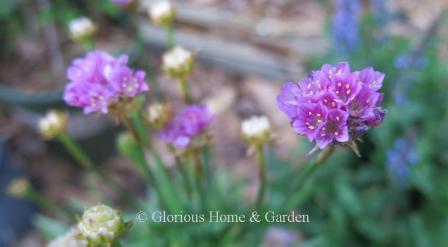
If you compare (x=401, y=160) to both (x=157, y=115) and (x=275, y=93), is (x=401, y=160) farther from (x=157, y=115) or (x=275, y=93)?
(x=275, y=93)

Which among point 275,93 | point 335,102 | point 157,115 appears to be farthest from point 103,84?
point 275,93

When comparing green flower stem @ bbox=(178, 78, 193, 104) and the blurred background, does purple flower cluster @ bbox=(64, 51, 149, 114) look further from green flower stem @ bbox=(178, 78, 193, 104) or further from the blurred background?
the blurred background

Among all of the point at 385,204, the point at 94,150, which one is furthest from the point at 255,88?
the point at 385,204

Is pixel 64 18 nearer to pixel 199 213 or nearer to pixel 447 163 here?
pixel 199 213

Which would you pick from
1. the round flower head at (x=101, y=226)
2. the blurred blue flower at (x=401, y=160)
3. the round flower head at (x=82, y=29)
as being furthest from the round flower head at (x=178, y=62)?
the blurred blue flower at (x=401, y=160)

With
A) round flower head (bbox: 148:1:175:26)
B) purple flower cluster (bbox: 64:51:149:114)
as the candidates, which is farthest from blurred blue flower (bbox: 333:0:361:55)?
purple flower cluster (bbox: 64:51:149:114)

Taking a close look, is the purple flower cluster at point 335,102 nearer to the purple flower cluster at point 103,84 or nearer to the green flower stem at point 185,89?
the purple flower cluster at point 103,84

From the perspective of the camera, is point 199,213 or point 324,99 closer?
point 324,99
